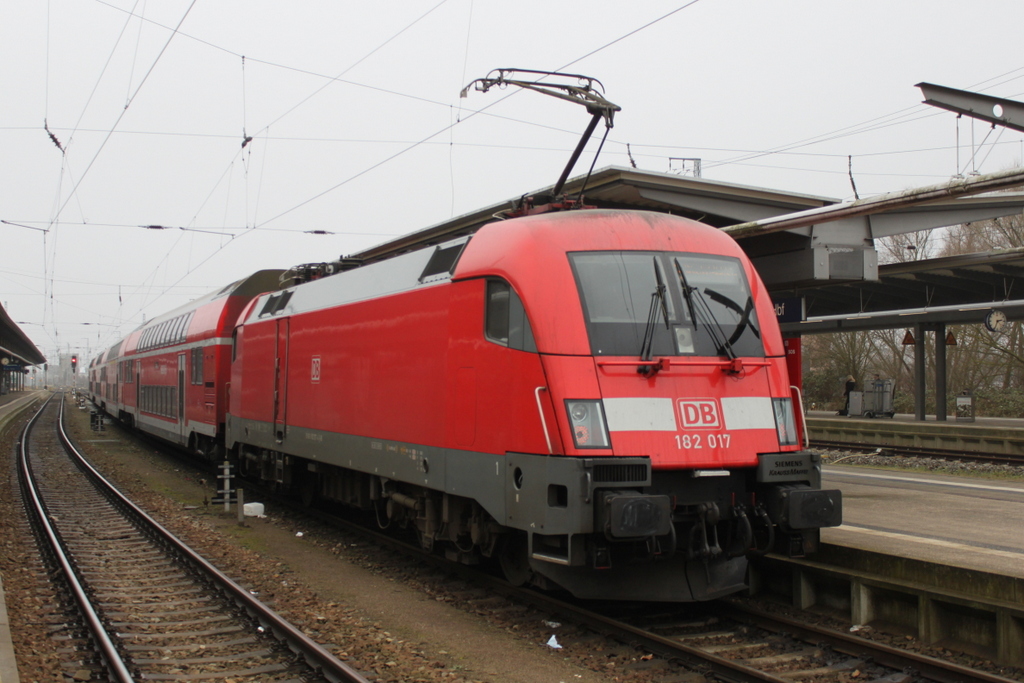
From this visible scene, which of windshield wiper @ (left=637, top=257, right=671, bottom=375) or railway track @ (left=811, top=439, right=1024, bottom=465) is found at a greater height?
windshield wiper @ (left=637, top=257, right=671, bottom=375)

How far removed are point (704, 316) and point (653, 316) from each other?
1.70 feet

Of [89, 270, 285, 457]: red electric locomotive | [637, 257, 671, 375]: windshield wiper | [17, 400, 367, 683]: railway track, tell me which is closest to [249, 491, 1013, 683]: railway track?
[17, 400, 367, 683]: railway track

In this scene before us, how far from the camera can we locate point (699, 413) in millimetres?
7188

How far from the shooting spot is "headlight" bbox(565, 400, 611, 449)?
22.3 ft

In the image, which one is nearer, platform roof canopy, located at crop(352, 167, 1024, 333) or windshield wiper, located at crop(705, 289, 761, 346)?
windshield wiper, located at crop(705, 289, 761, 346)

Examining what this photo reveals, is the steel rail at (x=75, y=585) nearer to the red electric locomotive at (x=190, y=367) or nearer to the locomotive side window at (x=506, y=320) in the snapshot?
the red electric locomotive at (x=190, y=367)

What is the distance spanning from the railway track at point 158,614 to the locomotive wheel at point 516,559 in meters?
2.01

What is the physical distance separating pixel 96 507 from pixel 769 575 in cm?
1178

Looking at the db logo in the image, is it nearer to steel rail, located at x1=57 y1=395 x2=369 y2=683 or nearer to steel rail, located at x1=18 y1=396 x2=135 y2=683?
steel rail, located at x1=57 y1=395 x2=369 y2=683

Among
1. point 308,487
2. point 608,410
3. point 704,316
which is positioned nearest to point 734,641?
point 608,410

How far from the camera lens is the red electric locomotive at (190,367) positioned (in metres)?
18.6

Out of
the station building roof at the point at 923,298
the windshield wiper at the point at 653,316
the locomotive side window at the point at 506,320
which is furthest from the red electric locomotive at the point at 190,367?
the station building roof at the point at 923,298

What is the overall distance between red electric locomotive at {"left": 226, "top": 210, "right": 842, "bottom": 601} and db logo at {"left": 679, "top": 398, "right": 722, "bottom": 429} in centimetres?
1

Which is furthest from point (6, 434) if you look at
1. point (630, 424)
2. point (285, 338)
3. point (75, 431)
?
point (630, 424)
